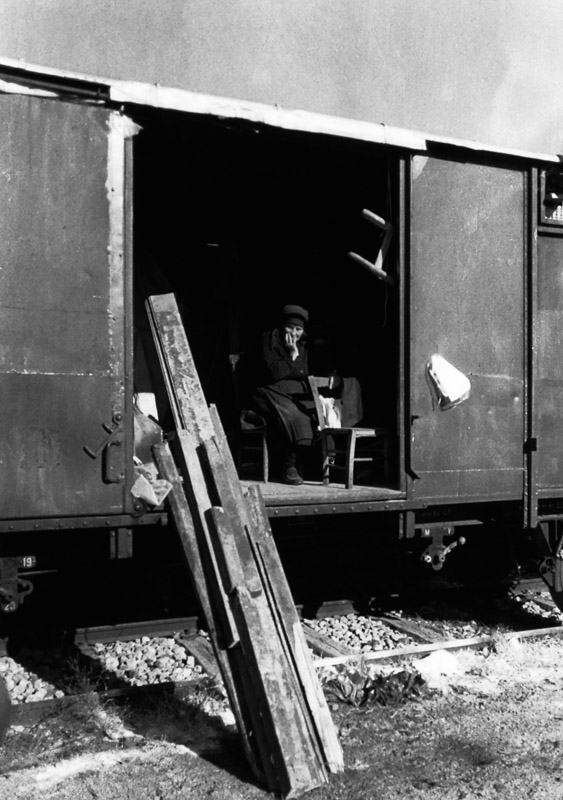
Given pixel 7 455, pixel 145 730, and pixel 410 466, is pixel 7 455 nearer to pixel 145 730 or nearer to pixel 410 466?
pixel 145 730

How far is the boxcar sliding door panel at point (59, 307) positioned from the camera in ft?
13.6

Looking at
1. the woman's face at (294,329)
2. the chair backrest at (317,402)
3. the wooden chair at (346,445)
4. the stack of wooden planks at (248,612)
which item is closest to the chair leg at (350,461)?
the wooden chair at (346,445)

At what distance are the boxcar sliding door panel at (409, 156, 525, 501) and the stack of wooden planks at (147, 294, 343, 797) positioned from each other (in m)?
1.58

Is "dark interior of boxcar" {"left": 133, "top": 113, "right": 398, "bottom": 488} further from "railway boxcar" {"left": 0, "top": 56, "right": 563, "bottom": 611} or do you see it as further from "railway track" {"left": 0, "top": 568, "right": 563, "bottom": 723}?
"railway track" {"left": 0, "top": 568, "right": 563, "bottom": 723}

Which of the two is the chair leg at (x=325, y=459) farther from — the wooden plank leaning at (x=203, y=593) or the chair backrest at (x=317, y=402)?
the wooden plank leaning at (x=203, y=593)

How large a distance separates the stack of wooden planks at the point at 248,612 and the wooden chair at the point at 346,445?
4.80 ft

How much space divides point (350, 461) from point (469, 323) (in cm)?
125

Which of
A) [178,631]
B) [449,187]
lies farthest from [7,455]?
[449,187]

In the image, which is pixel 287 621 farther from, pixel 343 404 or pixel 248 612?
pixel 343 404

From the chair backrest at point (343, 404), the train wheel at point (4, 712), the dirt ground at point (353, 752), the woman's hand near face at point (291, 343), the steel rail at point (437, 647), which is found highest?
the woman's hand near face at point (291, 343)

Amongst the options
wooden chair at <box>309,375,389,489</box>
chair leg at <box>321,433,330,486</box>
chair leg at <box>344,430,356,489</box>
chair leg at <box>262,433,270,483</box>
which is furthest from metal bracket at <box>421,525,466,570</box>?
chair leg at <box>262,433,270,483</box>

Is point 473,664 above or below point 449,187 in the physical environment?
below

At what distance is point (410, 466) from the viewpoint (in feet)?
17.0

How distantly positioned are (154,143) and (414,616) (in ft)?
13.8
